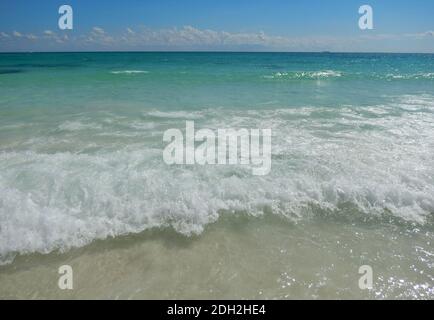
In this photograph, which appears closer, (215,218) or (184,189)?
(215,218)

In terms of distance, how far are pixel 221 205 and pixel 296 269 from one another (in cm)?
176

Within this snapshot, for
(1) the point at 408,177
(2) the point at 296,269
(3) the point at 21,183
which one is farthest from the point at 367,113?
(3) the point at 21,183

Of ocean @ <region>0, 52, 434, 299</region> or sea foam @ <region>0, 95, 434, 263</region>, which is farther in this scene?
sea foam @ <region>0, 95, 434, 263</region>

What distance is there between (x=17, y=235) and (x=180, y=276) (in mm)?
2591

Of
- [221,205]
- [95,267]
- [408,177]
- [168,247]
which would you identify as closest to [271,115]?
[408,177]

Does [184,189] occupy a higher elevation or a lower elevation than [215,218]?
higher

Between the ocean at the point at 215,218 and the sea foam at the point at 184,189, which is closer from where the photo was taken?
the ocean at the point at 215,218

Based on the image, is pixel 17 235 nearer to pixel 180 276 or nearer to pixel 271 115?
pixel 180 276

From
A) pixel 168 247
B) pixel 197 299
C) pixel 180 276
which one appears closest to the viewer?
pixel 197 299

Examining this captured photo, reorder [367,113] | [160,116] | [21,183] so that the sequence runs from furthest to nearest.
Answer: [367,113], [160,116], [21,183]

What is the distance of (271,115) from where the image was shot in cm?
1162

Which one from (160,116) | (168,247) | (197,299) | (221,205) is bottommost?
(197,299)

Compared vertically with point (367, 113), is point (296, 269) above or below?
below

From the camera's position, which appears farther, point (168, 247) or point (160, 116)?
point (160, 116)
